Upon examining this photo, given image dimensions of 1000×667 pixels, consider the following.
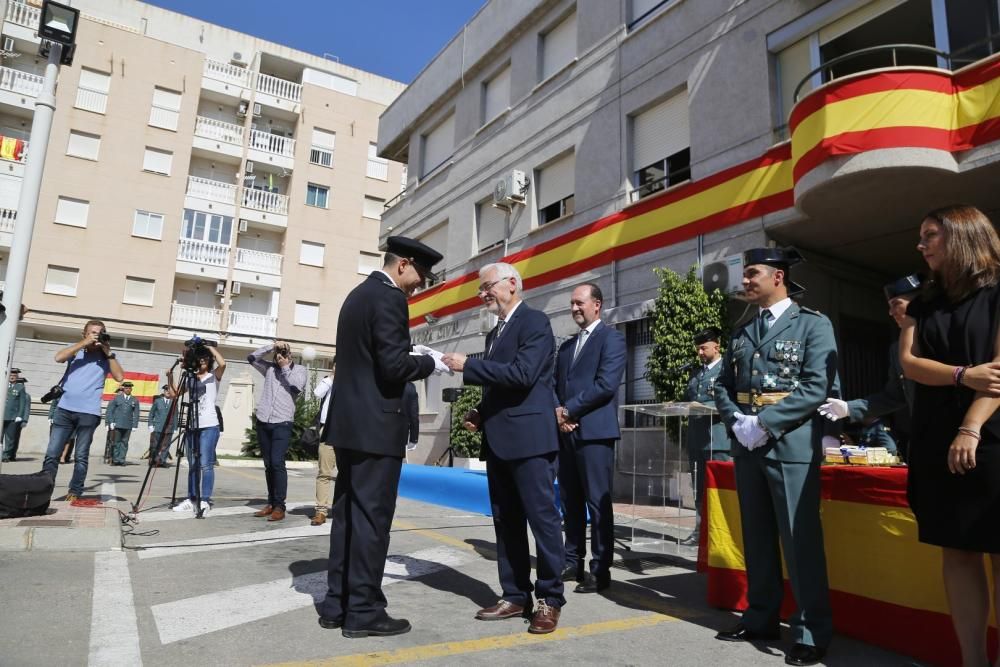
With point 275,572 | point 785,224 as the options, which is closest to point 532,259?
point 785,224

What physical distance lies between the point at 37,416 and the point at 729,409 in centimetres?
2485

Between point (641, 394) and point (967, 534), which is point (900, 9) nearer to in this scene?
point (641, 394)

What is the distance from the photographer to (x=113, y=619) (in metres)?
3.34

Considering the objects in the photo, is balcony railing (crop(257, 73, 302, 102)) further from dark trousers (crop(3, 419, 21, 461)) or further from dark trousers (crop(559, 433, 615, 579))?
dark trousers (crop(559, 433, 615, 579))

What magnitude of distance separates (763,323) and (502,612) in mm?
2131

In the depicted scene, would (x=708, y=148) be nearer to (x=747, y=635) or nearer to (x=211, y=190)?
(x=747, y=635)

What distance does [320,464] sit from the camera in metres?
7.06

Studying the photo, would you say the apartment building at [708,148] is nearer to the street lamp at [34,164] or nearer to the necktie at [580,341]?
the necktie at [580,341]

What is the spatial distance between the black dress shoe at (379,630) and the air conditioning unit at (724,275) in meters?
7.49

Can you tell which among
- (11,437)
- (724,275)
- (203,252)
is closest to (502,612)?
(724,275)

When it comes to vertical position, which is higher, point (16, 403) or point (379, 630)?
point (16, 403)

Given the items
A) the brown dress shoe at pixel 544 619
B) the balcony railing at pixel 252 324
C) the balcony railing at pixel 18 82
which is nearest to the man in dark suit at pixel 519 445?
the brown dress shoe at pixel 544 619

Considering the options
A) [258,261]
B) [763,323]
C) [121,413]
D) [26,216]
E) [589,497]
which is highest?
[258,261]

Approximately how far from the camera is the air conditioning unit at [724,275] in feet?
31.5
